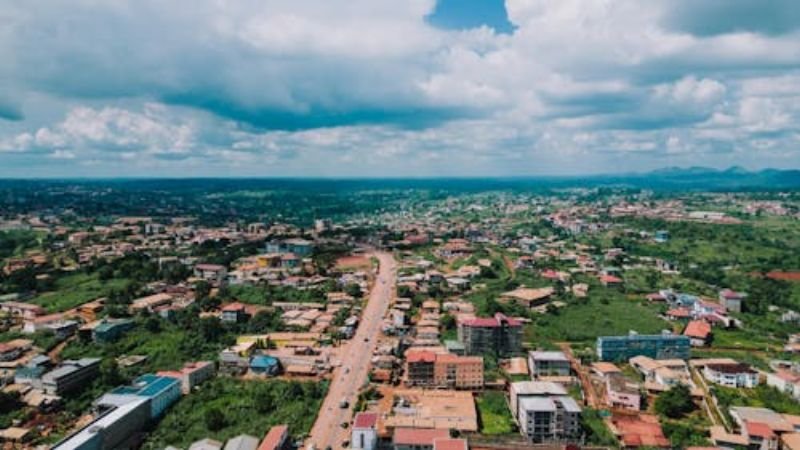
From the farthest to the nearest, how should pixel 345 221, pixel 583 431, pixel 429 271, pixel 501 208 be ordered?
pixel 501 208 → pixel 345 221 → pixel 429 271 → pixel 583 431

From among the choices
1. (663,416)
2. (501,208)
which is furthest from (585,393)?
A: (501,208)

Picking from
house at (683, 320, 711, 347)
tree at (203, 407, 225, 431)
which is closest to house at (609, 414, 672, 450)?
house at (683, 320, 711, 347)

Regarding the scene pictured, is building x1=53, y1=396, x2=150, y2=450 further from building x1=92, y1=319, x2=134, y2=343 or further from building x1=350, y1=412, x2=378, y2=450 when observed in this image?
building x1=92, y1=319, x2=134, y2=343

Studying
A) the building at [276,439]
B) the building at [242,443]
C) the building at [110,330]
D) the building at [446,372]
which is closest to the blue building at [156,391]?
the building at [242,443]

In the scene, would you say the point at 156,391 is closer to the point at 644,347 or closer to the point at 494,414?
the point at 494,414

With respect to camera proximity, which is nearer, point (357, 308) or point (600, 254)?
point (357, 308)

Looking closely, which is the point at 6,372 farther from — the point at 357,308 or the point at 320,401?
the point at 357,308
